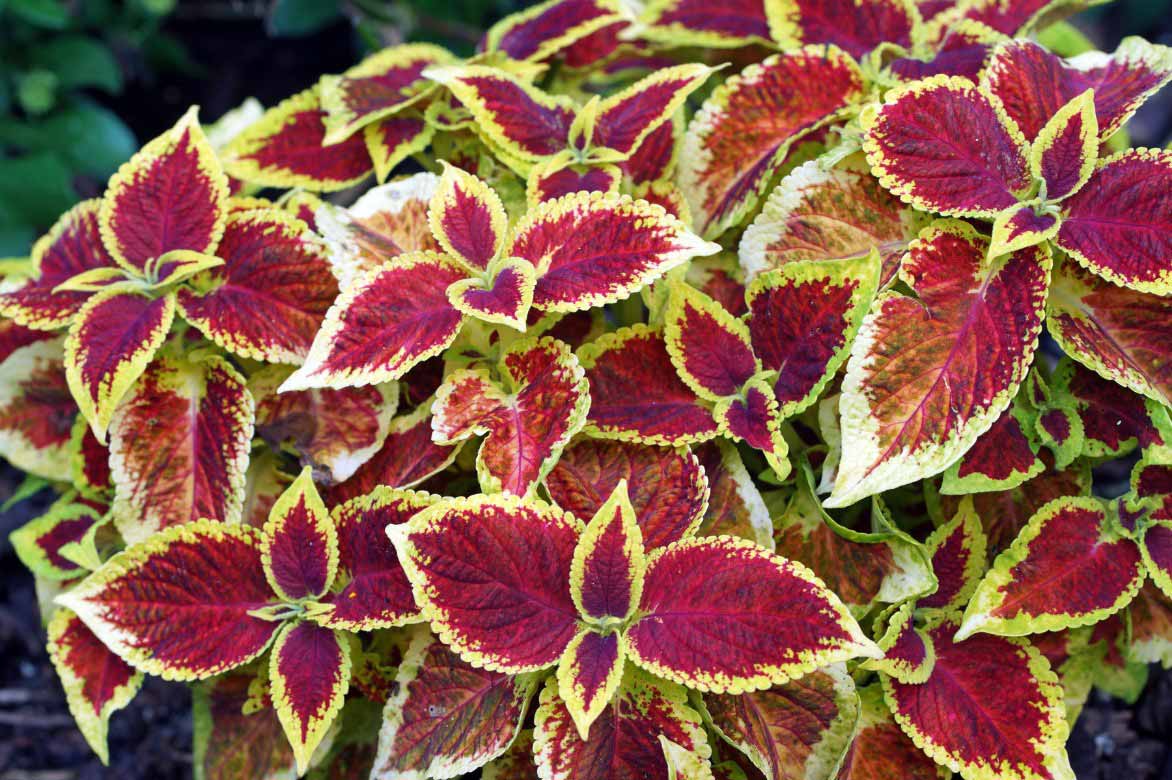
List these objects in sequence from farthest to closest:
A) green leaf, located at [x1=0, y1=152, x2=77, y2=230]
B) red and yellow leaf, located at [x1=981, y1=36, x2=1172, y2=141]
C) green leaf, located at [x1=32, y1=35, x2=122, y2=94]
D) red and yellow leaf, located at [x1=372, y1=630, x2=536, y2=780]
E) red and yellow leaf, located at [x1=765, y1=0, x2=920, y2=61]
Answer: green leaf, located at [x1=32, y1=35, x2=122, y2=94]
green leaf, located at [x1=0, y1=152, x2=77, y2=230]
red and yellow leaf, located at [x1=765, y1=0, x2=920, y2=61]
red and yellow leaf, located at [x1=981, y1=36, x2=1172, y2=141]
red and yellow leaf, located at [x1=372, y1=630, x2=536, y2=780]

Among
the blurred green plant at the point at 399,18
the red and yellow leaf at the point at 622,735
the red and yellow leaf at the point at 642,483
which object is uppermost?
the red and yellow leaf at the point at 642,483

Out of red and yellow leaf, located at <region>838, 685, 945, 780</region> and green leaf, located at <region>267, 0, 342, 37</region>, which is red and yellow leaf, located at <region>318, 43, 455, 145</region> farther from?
green leaf, located at <region>267, 0, 342, 37</region>

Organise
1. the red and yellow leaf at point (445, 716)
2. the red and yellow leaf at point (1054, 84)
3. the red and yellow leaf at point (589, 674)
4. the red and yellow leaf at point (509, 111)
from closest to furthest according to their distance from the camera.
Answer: the red and yellow leaf at point (589, 674)
the red and yellow leaf at point (445, 716)
the red and yellow leaf at point (1054, 84)
the red and yellow leaf at point (509, 111)

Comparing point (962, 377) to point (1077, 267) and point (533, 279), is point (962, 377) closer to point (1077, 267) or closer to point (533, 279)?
point (1077, 267)

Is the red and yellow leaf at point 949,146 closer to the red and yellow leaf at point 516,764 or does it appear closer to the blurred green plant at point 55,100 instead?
the red and yellow leaf at point 516,764

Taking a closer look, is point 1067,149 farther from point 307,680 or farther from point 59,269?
point 59,269

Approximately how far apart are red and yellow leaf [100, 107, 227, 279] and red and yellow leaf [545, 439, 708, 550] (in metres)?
0.47

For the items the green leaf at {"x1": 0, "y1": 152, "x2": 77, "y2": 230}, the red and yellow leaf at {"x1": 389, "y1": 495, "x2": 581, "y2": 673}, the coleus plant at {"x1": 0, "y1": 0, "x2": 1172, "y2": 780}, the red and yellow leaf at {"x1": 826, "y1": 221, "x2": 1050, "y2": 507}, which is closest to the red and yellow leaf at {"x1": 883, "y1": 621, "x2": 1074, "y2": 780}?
the coleus plant at {"x1": 0, "y1": 0, "x2": 1172, "y2": 780}

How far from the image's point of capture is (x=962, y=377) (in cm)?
106

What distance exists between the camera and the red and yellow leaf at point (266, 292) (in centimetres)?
118

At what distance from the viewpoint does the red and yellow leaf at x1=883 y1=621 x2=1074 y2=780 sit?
1.08 metres

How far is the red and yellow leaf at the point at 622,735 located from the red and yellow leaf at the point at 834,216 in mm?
476

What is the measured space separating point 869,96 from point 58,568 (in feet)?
3.71

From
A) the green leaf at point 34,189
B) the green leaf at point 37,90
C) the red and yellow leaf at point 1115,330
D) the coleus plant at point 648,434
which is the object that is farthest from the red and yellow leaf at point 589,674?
the green leaf at point 37,90
